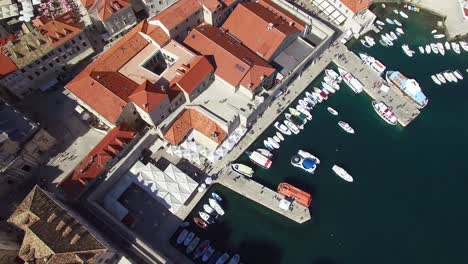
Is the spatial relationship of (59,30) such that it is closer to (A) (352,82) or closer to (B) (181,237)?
(B) (181,237)

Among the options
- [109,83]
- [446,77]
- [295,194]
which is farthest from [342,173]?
[109,83]

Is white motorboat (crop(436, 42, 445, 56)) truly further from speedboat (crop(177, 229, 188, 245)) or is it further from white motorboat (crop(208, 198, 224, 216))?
speedboat (crop(177, 229, 188, 245))

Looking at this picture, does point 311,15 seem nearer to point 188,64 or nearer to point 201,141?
point 188,64

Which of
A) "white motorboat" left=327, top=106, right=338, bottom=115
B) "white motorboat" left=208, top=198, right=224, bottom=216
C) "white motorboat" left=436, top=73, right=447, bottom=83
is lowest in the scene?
"white motorboat" left=208, top=198, right=224, bottom=216

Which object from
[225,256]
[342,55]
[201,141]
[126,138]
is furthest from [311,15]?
[225,256]

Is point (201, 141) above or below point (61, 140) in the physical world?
above

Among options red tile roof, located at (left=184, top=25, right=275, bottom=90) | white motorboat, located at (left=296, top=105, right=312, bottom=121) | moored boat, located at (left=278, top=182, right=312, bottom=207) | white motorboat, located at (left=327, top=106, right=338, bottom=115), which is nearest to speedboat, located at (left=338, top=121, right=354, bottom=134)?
white motorboat, located at (left=327, top=106, right=338, bottom=115)

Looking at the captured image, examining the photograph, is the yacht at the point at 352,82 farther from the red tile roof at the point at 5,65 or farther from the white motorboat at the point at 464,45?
the red tile roof at the point at 5,65
